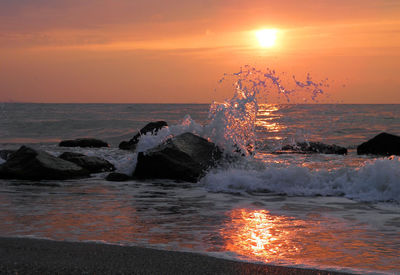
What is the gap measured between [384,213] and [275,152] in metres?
9.99

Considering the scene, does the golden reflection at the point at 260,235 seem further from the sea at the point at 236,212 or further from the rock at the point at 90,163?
the rock at the point at 90,163

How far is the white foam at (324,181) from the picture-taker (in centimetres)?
789

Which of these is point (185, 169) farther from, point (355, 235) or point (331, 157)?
point (331, 157)

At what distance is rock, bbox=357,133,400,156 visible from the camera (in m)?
15.4

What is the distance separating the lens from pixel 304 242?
462 cm

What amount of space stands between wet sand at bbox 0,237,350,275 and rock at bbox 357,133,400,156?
12944 mm

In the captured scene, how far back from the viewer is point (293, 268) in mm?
3678

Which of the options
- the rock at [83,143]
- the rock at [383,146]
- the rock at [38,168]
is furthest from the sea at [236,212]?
the rock at [83,143]

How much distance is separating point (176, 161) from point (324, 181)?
3033mm

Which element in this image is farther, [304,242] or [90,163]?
[90,163]

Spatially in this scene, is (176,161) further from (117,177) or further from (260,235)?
(260,235)

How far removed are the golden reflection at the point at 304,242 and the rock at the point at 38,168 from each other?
499 cm

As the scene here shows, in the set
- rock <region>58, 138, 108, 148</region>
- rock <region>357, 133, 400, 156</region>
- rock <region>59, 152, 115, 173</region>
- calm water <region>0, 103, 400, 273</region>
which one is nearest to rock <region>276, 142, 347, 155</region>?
rock <region>357, 133, 400, 156</region>

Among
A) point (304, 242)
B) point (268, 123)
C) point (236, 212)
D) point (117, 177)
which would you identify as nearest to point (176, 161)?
point (117, 177)
